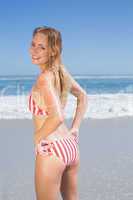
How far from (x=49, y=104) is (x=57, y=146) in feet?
0.73

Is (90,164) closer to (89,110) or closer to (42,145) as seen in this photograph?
(42,145)

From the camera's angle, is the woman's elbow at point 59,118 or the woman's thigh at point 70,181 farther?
the woman's thigh at point 70,181

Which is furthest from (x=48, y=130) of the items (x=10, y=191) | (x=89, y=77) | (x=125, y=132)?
(x=89, y=77)

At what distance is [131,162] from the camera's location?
5223 mm

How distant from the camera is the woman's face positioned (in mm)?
2191

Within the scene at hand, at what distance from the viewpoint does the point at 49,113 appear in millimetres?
2113

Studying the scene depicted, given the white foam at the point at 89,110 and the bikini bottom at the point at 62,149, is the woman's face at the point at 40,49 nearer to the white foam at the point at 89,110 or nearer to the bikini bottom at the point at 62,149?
the bikini bottom at the point at 62,149

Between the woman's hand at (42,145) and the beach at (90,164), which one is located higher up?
the woman's hand at (42,145)

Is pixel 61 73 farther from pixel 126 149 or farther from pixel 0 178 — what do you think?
pixel 126 149

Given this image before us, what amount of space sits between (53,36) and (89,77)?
30345 millimetres

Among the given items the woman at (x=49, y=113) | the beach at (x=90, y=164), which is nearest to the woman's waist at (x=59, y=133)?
the woman at (x=49, y=113)

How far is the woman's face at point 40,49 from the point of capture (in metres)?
2.19

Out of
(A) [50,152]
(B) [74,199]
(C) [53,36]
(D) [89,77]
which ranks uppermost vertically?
(C) [53,36]

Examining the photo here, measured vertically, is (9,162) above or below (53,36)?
below
